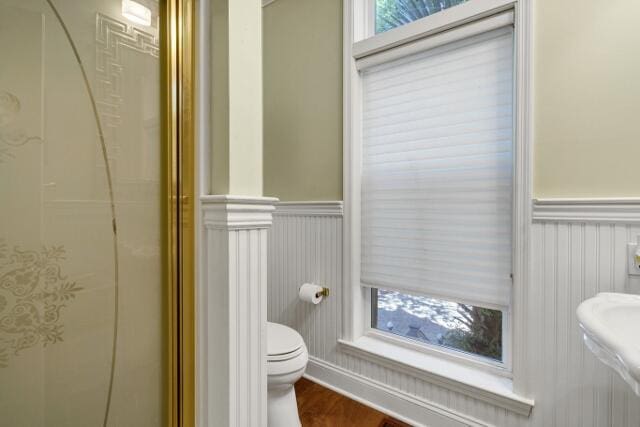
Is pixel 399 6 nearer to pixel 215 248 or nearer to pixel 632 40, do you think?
pixel 632 40

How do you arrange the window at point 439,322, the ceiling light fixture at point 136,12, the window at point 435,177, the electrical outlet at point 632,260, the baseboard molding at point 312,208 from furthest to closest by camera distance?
1. the baseboard molding at point 312,208
2. the window at point 439,322
3. the window at point 435,177
4. the electrical outlet at point 632,260
5. the ceiling light fixture at point 136,12

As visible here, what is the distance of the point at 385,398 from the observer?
1.57 m

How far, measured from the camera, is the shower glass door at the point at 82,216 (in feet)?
1.92

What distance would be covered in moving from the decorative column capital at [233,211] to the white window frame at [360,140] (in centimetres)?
92

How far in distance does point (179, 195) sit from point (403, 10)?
Answer: 1.57 metres

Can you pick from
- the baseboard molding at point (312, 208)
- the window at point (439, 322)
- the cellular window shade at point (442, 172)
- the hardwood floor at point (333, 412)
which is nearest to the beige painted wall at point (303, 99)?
the baseboard molding at point (312, 208)

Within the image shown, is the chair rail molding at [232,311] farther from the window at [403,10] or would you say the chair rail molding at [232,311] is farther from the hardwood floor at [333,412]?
the window at [403,10]

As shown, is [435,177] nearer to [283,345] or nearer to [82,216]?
[283,345]

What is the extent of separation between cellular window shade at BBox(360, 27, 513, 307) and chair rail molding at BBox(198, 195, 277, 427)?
948 millimetres

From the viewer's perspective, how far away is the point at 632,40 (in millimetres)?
1068

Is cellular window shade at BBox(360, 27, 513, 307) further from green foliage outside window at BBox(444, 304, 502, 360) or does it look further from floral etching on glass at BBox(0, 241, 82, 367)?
floral etching on glass at BBox(0, 241, 82, 367)

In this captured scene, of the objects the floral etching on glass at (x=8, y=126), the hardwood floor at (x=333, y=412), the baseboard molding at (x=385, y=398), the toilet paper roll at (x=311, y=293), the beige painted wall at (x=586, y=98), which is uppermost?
the beige painted wall at (x=586, y=98)

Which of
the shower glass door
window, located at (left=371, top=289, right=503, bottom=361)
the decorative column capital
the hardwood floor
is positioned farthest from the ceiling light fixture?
the hardwood floor

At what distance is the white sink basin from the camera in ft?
1.88
